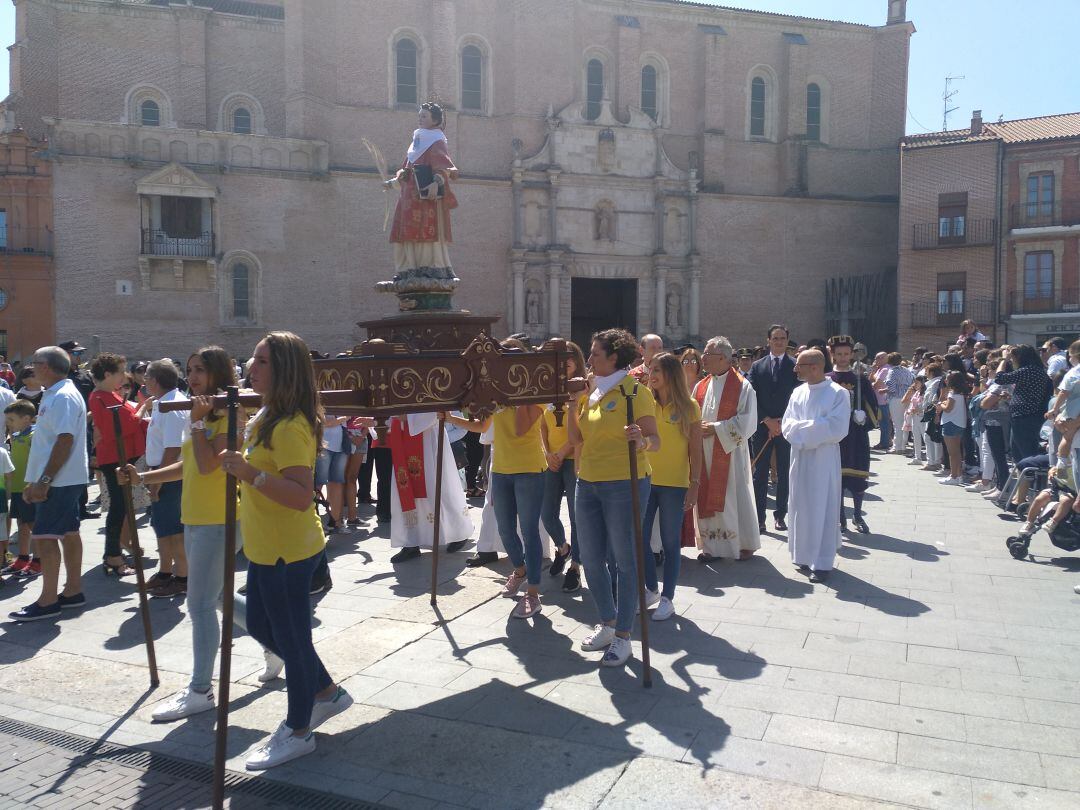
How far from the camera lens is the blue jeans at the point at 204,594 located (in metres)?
4.88

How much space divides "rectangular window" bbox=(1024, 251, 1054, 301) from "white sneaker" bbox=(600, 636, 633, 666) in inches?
1285

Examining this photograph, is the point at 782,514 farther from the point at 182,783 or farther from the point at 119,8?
the point at 119,8

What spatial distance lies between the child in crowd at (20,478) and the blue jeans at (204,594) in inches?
143

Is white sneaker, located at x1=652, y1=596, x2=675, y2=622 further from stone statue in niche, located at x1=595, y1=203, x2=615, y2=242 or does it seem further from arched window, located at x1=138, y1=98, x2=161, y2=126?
Answer: arched window, located at x1=138, y1=98, x2=161, y2=126

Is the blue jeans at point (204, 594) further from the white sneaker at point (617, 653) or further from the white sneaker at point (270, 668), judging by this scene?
the white sneaker at point (617, 653)

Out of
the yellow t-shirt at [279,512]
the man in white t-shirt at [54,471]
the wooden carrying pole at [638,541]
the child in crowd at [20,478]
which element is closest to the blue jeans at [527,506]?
the wooden carrying pole at [638,541]

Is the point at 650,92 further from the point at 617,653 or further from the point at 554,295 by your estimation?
the point at 617,653

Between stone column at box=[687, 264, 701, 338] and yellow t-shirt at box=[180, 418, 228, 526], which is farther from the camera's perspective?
stone column at box=[687, 264, 701, 338]

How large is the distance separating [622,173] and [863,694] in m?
29.7

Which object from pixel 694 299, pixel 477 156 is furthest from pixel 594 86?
pixel 694 299

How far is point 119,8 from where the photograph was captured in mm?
30484

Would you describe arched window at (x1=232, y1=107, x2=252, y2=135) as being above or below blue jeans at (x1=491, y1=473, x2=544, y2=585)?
above

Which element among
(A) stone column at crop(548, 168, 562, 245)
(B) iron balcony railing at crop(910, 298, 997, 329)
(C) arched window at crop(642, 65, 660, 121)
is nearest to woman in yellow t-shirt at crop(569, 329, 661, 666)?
(A) stone column at crop(548, 168, 562, 245)

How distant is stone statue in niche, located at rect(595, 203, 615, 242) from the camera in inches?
1281
